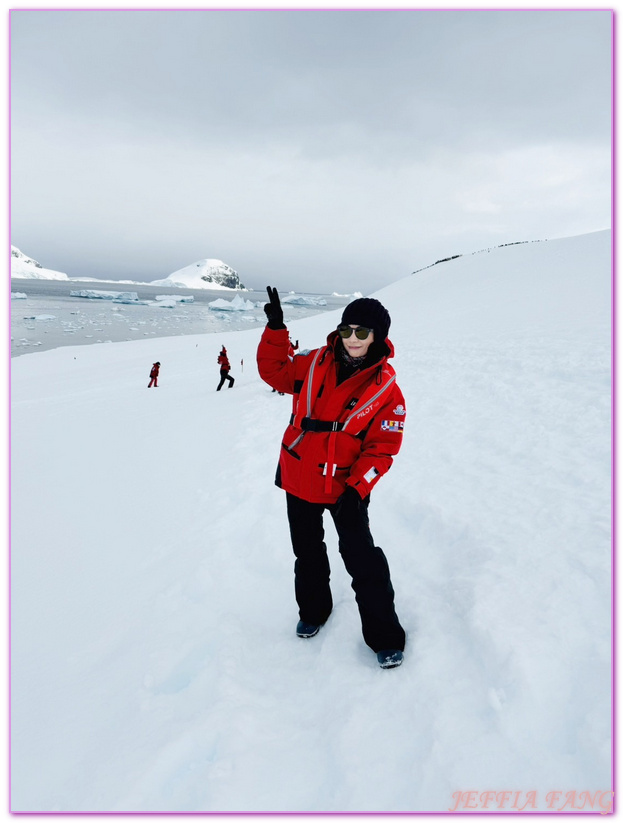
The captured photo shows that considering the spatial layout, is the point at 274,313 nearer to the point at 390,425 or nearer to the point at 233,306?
the point at 390,425

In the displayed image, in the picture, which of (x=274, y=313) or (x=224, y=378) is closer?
(x=274, y=313)

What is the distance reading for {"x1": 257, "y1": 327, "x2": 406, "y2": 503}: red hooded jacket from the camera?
2309 millimetres

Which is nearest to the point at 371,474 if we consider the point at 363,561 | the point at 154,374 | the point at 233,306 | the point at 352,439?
the point at 352,439

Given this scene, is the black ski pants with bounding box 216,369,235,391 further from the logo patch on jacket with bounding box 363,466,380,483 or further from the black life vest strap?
the logo patch on jacket with bounding box 363,466,380,483

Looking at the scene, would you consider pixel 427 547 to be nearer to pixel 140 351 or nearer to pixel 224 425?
pixel 224 425

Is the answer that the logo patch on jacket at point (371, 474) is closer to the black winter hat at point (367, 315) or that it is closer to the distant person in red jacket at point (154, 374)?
the black winter hat at point (367, 315)

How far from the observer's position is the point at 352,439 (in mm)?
2352

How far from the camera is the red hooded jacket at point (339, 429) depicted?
2.31 metres

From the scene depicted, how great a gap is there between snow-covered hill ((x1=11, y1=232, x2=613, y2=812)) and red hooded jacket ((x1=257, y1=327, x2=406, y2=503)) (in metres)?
1.06

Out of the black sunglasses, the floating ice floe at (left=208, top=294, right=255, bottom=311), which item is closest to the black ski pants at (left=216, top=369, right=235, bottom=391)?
the black sunglasses

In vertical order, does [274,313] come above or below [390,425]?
above

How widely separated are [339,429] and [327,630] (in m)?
1.39

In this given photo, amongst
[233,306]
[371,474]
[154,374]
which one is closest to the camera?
[371,474]

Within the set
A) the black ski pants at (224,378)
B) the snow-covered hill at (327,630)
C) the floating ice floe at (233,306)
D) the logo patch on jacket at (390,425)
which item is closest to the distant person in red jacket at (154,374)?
the black ski pants at (224,378)
